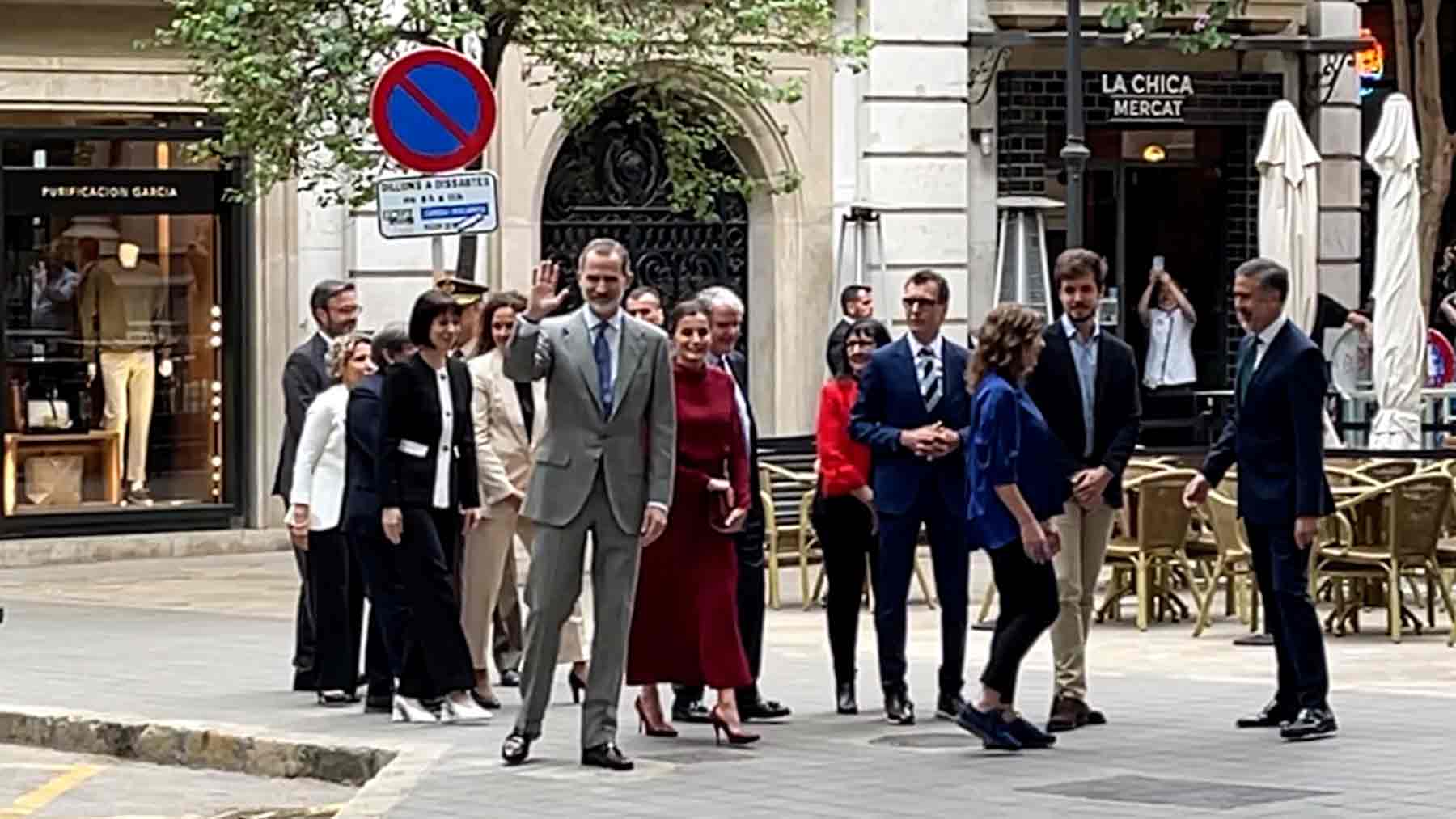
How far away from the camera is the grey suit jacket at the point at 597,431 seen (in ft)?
43.1

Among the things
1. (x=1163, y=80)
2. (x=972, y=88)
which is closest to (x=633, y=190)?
(x=972, y=88)

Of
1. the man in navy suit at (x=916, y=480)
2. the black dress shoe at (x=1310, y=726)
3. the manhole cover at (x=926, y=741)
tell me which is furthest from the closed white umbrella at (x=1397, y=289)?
the manhole cover at (x=926, y=741)

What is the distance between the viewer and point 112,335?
26.1 m

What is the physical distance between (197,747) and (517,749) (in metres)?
1.93

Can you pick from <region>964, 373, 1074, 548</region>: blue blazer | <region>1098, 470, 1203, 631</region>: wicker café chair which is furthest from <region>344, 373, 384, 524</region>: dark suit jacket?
<region>1098, 470, 1203, 631</region>: wicker café chair

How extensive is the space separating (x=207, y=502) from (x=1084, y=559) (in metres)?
13.7

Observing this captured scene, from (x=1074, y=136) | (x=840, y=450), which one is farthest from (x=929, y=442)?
(x=1074, y=136)

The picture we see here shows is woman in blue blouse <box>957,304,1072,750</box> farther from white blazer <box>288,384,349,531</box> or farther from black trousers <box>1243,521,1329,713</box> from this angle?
white blazer <box>288,384,349,531</box>

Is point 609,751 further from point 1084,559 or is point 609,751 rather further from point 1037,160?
point 1037,160

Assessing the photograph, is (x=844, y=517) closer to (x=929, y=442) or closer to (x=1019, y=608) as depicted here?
(x=929, y=442)

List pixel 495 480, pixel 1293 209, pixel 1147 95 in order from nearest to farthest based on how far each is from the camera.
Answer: pixel 495 480, pixel 1293 209, pixel 1147 95

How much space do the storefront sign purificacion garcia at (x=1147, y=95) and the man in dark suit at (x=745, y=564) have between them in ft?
53.6

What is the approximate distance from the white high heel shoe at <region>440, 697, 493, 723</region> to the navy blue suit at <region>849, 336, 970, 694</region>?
1783mm

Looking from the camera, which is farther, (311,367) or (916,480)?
(311,367)
